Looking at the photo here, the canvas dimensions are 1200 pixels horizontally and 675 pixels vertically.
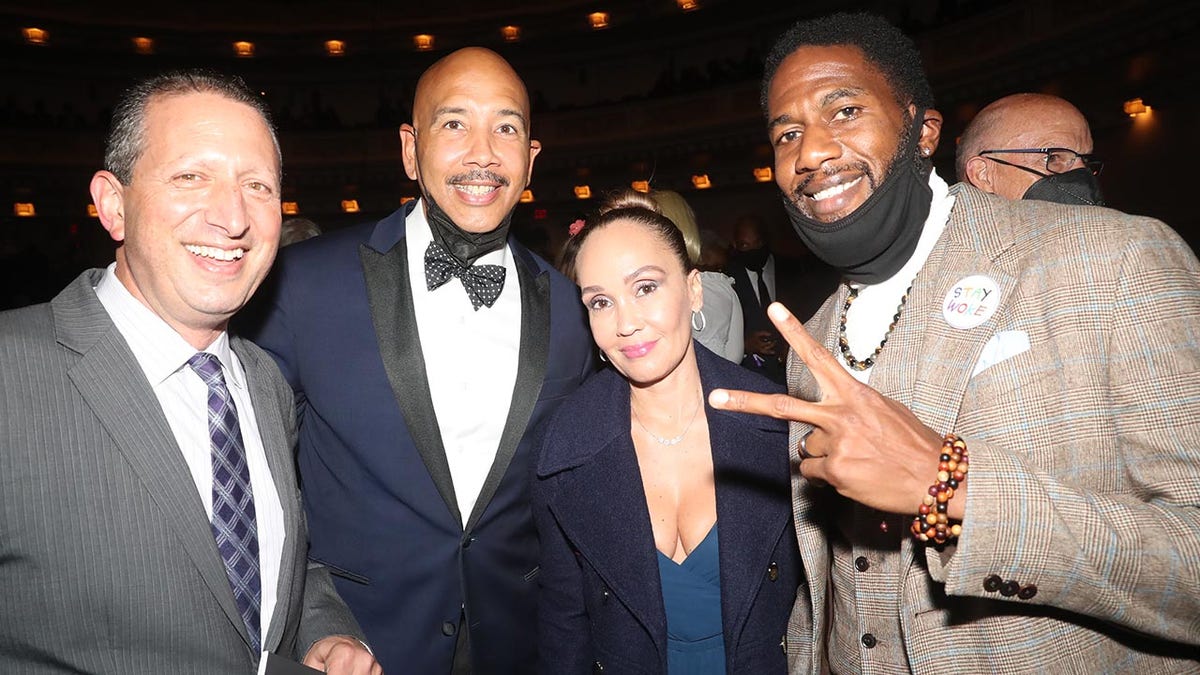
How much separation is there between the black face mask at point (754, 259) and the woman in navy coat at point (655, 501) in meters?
3.79

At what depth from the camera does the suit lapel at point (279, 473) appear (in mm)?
1785

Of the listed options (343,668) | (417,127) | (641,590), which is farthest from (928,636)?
(417,127)

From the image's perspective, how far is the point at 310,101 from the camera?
21.2 metres

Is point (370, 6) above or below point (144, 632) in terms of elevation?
above

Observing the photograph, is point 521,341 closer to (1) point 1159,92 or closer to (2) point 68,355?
(2) point 68,355

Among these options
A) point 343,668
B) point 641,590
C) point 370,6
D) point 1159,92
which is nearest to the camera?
point 343,668

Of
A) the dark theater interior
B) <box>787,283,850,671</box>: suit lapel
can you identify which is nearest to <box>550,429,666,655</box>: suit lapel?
<box>787,283,850,671</box>: suit lapel

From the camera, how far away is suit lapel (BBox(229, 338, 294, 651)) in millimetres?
1785

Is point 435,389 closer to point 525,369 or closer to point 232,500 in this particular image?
point 525,369

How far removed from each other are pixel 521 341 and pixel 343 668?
120 cm

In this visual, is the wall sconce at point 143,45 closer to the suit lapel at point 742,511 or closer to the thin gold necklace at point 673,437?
the thin gold necklace at point 673,437

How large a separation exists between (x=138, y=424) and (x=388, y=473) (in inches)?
34.7

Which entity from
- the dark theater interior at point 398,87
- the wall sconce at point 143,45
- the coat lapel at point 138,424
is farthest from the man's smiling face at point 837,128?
the wall sconce at point 143,45

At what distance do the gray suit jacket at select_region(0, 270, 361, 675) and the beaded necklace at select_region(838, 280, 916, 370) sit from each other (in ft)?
5.53
